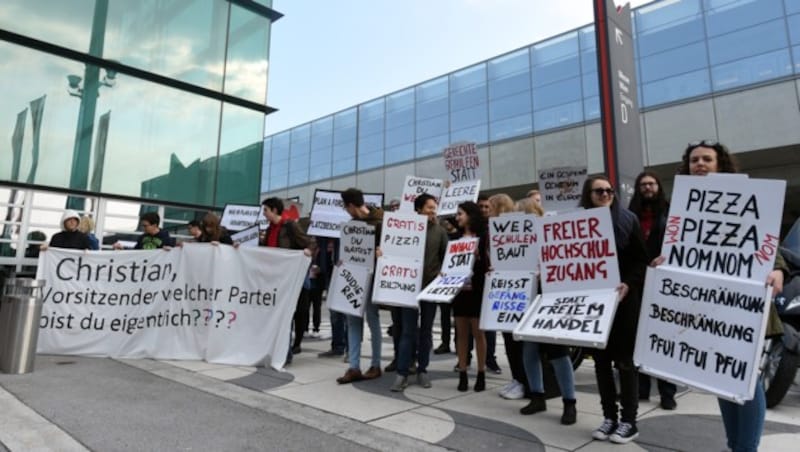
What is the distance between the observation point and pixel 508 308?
4207 mm

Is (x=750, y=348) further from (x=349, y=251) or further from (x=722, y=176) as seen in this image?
(x=349, y=251)

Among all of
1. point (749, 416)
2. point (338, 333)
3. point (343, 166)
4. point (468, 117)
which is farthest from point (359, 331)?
point (343, 166)

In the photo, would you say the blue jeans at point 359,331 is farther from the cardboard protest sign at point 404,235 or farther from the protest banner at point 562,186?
the protest banner at point 562,186

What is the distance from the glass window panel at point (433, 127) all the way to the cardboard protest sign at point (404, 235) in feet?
53.9

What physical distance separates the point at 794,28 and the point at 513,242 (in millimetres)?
13344

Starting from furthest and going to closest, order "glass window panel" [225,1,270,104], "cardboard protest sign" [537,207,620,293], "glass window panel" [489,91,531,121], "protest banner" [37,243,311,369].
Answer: "glass window panel" [489,91,531,121] → "glass window panel" [225,1,270,104] → "protest banner" [37,243,311,369] → "cardboard protest sign" [537,207,620,293]

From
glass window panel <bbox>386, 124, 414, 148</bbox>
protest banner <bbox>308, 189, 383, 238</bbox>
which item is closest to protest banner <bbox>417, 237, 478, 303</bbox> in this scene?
protest banner <bbox>308, 189, 383, 238</bbox>

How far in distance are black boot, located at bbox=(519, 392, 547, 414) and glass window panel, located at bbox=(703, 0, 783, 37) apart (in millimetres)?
14269

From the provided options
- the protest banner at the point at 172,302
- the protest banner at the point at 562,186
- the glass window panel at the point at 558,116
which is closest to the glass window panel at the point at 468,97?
the glass window panel at the point at 558,116

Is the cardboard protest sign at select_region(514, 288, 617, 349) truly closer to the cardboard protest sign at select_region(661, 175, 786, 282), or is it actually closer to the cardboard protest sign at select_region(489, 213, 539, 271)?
the cardboard protest sign at select_region(661, 175, 786, 282)

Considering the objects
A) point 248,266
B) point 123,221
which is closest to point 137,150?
point 123,221

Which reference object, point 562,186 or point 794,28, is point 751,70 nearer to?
point 794,28

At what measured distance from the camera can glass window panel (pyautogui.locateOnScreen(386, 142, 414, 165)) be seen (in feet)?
73.3

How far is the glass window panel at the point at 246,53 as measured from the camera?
14435 millimetres
